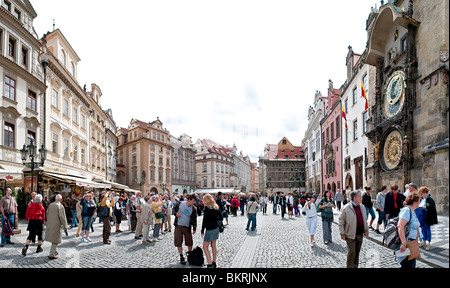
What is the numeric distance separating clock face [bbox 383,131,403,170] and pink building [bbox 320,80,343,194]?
571 inches

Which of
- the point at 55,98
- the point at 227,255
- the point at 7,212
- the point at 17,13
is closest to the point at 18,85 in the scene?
the point at 17,13

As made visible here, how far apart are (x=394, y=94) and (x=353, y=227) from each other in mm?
13408

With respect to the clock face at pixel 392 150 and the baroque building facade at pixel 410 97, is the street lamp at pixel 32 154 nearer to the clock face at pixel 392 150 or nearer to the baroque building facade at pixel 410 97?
the baroque building facade at pixel 410 97

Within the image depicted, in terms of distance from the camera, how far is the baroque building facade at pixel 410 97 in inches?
472

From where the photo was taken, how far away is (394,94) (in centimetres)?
1664

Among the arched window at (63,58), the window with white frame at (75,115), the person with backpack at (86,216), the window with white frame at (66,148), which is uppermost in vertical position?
the arched window at (63,58)

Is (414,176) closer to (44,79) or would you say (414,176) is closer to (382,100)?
(382,100)

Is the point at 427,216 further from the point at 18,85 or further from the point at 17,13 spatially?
the point at 17,13

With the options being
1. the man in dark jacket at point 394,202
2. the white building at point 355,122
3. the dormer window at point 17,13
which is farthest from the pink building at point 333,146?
the dormer window at point 17,13

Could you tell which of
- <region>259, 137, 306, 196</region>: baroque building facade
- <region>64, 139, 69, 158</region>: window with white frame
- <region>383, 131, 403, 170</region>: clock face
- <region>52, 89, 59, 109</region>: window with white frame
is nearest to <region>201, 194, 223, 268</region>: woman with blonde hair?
<region>383, 131, 403, 170</region>: clock face

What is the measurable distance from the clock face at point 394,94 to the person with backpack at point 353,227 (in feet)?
38.3

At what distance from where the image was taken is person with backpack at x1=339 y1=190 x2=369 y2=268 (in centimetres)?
581
